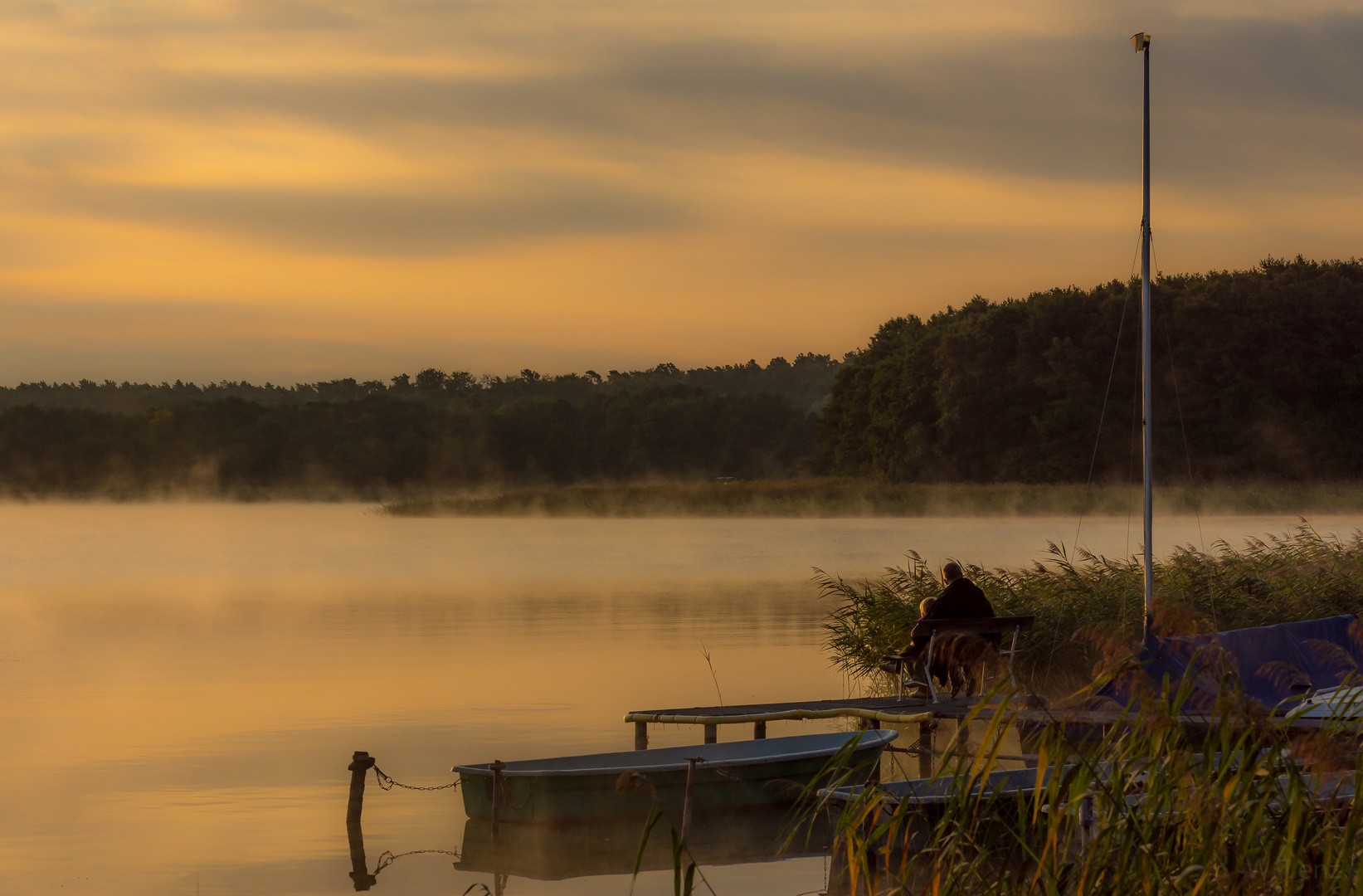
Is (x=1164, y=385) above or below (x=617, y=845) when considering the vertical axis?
above

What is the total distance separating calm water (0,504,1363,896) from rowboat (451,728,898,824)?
0.48 metres

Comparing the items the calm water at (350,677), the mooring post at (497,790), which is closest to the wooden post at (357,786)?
the calm water at (350,677)

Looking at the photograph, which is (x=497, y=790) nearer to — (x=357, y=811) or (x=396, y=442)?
(x=357, y=811)

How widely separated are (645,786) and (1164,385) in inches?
2243

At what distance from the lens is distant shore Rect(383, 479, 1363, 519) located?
5262 cm

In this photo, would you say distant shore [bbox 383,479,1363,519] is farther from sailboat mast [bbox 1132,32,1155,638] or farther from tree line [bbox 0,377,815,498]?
sailboat mast [bbox 1132,32,1155,638]

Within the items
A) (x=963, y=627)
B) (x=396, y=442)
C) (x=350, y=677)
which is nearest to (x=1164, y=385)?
(x=350, y=677)

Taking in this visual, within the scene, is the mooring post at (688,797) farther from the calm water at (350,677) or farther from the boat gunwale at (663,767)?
the calm water at (350,677)

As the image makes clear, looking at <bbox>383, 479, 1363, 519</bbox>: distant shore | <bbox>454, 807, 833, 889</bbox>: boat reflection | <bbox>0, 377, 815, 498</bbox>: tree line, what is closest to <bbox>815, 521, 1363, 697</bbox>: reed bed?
<bbox>454, 807, 833, 889</bbox>: boat reflection

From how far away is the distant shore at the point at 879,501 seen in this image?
173 feet

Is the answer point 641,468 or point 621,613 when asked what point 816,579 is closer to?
point 621,613

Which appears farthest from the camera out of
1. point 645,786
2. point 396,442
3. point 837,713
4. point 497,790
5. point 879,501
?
point 396,442

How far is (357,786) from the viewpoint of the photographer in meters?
11.8

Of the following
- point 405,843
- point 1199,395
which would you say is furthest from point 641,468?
point 405,843
